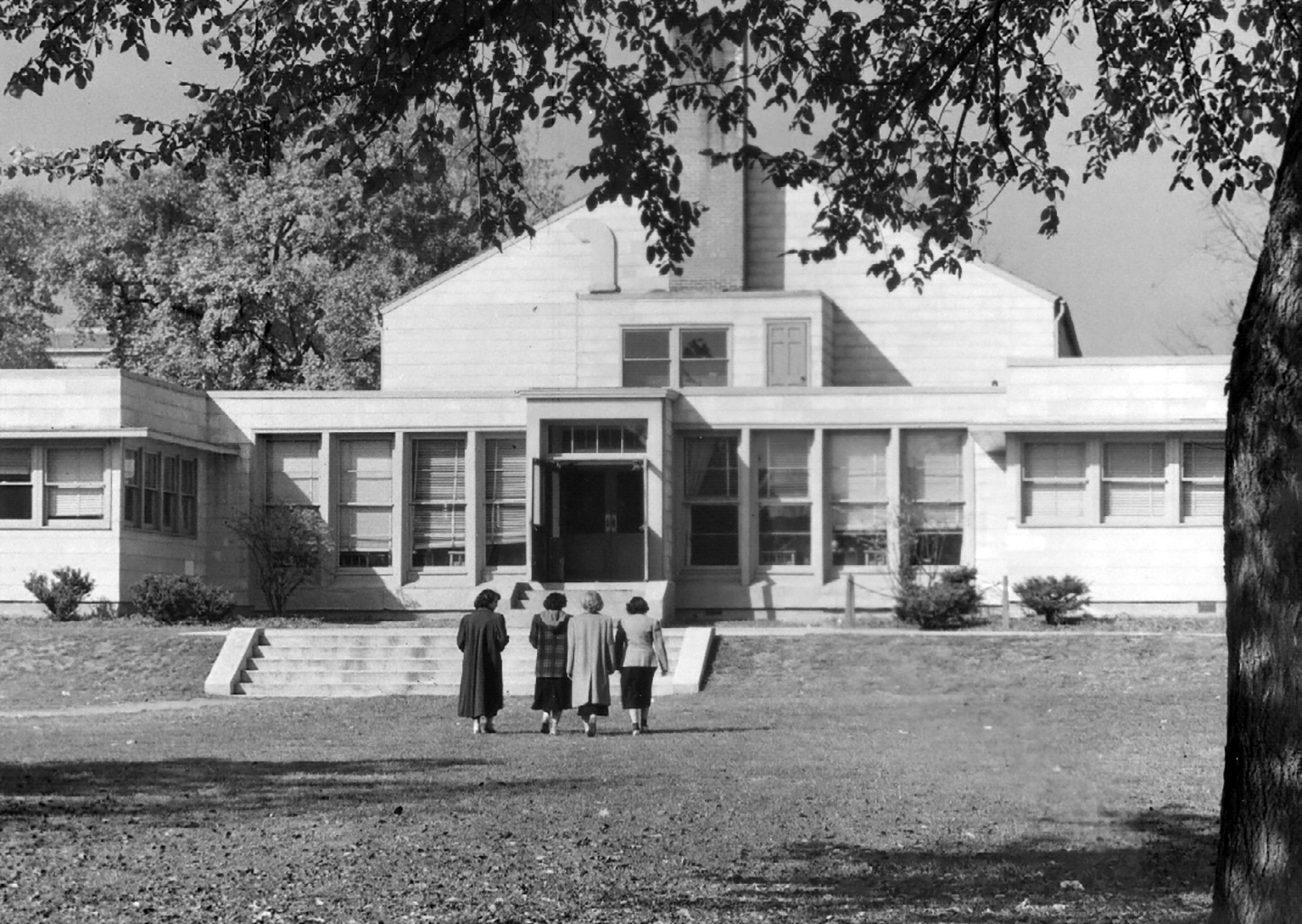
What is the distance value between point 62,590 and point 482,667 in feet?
46.4

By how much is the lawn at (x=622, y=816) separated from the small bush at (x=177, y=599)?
8.39 meters

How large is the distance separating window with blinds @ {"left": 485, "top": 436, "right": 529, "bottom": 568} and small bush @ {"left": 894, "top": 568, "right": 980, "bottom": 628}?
25.3ft

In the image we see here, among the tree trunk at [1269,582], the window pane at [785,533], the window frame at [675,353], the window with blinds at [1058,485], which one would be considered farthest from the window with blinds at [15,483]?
the tree trunk at [1269,582]

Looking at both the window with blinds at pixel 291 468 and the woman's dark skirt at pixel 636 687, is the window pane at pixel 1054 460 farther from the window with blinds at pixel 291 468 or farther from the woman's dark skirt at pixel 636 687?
the woman's dark skirt at pixel 636 687

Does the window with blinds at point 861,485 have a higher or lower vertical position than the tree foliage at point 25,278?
lower

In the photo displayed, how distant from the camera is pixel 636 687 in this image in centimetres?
1986

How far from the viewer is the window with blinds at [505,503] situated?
36.3 m

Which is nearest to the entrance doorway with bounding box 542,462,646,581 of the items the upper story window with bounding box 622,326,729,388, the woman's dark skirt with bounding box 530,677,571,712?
the upper story window with bounding box 622,326,729,388

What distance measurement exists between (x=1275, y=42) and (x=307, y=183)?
34372 mm

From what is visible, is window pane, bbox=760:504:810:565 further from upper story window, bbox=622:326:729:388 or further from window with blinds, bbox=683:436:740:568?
upper story window, bbox=622:326:729:388

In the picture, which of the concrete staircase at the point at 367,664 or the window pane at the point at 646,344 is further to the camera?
the window pane at the point at 646,344

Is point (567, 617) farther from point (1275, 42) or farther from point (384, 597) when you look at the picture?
point (384, 597)

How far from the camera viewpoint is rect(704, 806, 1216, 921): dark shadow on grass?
9.39 metres

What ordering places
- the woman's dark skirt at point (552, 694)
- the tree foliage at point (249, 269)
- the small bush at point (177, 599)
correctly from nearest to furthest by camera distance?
1. the woman's dark skirt at point (552, 694)
2. the small bush at point (177, 599)
3. the tree foliage at point (249, 269)
